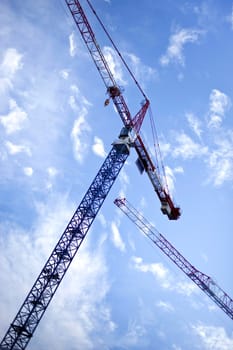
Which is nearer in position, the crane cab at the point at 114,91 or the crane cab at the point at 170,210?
the crane cab at the point at 114,91

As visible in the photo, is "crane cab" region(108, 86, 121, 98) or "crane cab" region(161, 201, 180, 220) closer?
"crane cab" region(108, 86, 121, 98)

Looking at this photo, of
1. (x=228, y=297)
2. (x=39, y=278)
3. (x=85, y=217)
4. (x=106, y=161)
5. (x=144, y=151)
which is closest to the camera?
(x=39, y=278)

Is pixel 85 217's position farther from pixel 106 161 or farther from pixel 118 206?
pixel 118 206

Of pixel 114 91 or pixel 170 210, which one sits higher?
pixel 114 91

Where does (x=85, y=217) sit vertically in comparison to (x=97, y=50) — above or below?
below

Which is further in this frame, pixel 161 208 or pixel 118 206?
pixel 118 206

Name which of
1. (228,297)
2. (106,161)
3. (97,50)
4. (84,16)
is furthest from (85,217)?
(228,297)

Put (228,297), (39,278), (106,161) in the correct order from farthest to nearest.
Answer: (228,297) < (106,161) < (39,278)

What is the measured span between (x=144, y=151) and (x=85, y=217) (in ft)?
46.3

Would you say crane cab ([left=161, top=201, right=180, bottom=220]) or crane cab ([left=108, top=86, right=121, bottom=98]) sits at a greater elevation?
crane cab ([left=108, top=86, right=121, bottom=98])

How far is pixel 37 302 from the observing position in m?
34.1

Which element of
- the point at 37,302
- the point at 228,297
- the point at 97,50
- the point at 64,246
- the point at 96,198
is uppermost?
the point at 97,50

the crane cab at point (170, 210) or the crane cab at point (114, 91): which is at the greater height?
the crane cab at point (114, 91)

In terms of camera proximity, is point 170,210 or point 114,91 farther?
point 170,210
